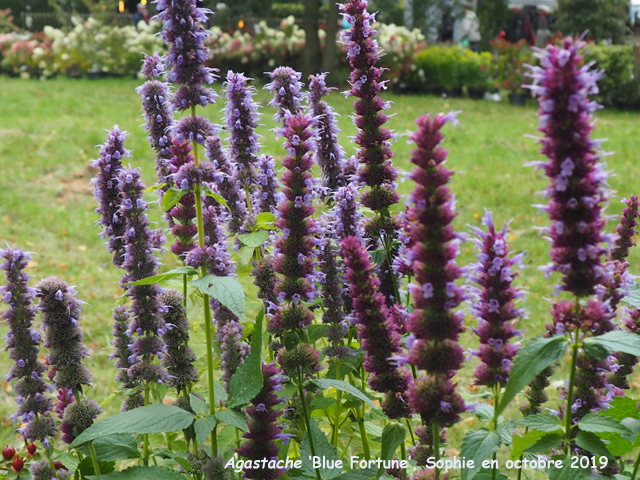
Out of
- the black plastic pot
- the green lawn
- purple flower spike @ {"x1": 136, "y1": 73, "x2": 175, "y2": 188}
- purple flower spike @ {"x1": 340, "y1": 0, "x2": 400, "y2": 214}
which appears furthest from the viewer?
the black plastic pot

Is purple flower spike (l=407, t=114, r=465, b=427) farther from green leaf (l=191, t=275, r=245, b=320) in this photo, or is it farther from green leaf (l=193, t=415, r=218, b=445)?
green leaf (l=193, t=415, r=218, b=445)

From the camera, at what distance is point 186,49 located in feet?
7.23

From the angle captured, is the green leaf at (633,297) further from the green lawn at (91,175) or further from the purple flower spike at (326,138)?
the green lawn at (91,175)

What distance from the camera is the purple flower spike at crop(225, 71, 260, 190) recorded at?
2818 millimetres

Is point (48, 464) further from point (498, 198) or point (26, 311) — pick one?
point (498, 198)

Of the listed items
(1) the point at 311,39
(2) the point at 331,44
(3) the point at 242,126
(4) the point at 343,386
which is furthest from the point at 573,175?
(1) the point at 311,39

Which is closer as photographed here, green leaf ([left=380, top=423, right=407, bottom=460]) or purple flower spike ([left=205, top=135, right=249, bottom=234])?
green leaf ([left=380, top=423, right=407, bottom=460])

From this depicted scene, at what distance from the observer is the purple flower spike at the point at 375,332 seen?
6.74 feet

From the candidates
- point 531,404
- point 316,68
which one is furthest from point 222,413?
point 316,68

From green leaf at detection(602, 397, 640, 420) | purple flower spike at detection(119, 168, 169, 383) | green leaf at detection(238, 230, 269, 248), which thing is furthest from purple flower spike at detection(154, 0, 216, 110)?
green leaf at detection(602, 397, 640, 420)

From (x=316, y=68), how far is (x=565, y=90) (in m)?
17.9

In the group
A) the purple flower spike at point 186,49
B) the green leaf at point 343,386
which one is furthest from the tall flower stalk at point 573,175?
the purple flower spike at point 186,49

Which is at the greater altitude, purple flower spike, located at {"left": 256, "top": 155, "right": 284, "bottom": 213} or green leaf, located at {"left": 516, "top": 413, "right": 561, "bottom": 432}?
purple flower spike, located at {"left": 256, "top": 155, "right": 284, "bottom": 213}

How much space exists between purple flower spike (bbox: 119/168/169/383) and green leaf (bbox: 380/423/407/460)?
88 cm
